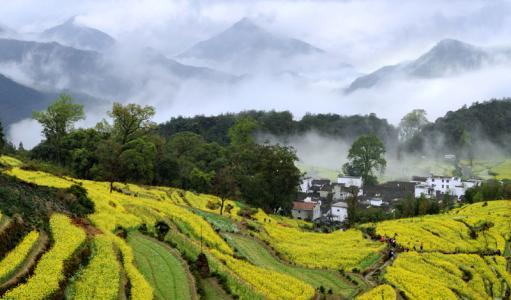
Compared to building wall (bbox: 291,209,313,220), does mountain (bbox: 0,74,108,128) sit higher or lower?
higher

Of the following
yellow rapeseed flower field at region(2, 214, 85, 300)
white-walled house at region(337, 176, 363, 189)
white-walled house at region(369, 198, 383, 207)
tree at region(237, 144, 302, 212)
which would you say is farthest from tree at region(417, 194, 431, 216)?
yellow rapeseed flower field at region(2, 214, 85, 300)

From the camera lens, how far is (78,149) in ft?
236

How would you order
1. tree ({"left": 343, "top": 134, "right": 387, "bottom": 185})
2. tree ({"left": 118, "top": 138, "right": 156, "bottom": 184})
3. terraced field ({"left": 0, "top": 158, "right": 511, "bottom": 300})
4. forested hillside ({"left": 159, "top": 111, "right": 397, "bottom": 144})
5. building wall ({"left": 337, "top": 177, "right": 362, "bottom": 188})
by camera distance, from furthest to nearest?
forested hillside ({"left": 159, "top": 111, "right": 397, "bottom": 144}) → tree ({"left": 343, "top": 134, "right": 387, "bottom": 185}) → building wall ({"left": 337, "top": 177, "right": 362, "bottom": 188}) → tree ({"left": 118, "top": 138, "right": 156, "bottom": 184}) → terraced field ({"left": 0, "top": 158, "right": 511, "bottom": 300})

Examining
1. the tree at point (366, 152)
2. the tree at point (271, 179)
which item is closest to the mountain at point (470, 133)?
the tree at point (366, 152)

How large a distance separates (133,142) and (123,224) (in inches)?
1588

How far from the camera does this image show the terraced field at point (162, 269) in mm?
22625

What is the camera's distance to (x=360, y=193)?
105562mm

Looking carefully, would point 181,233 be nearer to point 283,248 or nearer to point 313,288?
point 283,248

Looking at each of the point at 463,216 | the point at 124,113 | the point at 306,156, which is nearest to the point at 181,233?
the point at 463,216

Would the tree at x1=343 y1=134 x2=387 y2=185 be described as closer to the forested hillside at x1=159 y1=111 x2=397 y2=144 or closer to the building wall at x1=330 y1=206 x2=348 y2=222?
the building wall at x1=330 y1=206 x2=348 y2=222

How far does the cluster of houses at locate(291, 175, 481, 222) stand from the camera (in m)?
87.4

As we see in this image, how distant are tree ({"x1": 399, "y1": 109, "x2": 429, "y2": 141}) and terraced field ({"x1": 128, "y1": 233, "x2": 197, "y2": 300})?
14676cm

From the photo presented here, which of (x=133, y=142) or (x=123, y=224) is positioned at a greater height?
(x=133, y=142)

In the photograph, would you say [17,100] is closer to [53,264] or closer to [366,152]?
[366,152]
